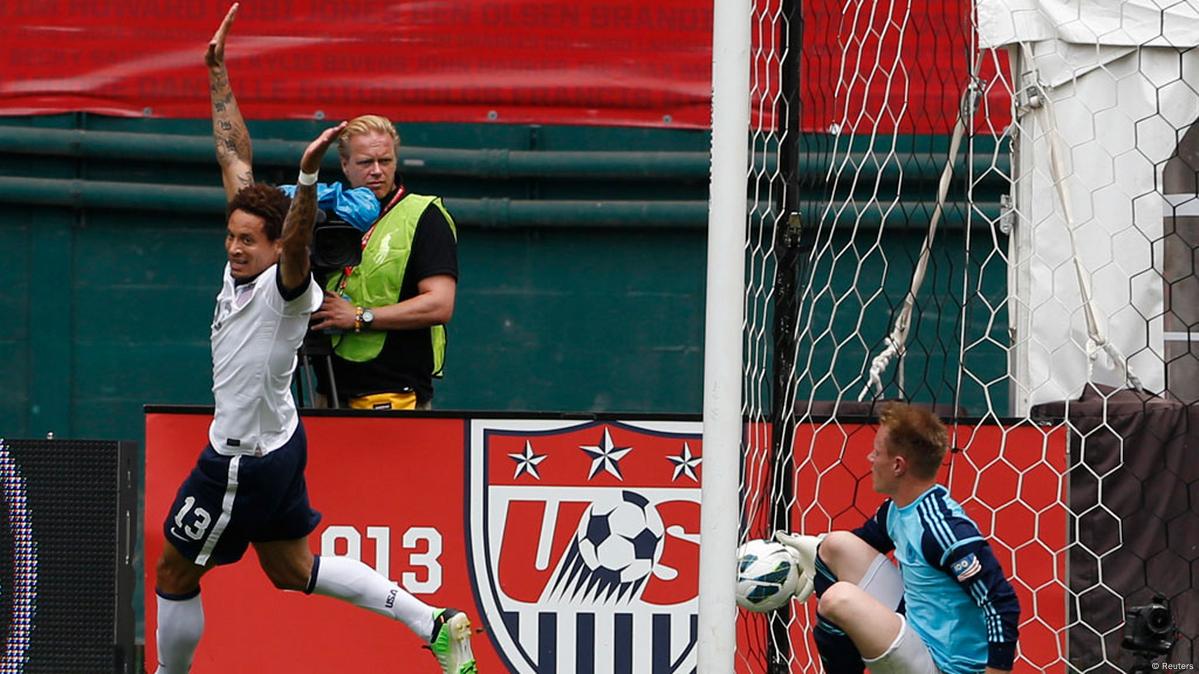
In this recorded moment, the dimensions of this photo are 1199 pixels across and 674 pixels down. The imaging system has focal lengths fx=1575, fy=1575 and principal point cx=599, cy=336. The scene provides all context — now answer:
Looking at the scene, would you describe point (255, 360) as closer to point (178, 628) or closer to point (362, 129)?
point (178, 628)

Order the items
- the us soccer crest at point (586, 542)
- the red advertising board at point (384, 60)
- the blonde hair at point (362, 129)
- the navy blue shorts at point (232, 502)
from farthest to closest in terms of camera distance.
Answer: the red advertising board at point (384, 60), the blonde hair at point (362, 129), the us soccer crest at point (586, 542), the navy blue shorts at point (232, 502)

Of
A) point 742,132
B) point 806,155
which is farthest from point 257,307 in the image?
point 806,155

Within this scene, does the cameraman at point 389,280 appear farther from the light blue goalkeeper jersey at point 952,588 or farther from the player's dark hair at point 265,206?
the light blue goalkeeper jersey at point 952,588

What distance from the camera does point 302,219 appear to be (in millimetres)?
4535

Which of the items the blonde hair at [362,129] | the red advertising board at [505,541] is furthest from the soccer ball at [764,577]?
the blonde hair at [362,129]

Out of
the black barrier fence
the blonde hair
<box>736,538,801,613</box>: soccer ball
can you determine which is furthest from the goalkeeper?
the black barrier fence

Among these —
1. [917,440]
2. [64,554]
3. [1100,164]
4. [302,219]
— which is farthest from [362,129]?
[1100,164]

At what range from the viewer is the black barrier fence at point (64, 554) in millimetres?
5328

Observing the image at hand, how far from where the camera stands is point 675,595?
536cm

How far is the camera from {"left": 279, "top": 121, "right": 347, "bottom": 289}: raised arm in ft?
14.5

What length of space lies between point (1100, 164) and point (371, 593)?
296 cm

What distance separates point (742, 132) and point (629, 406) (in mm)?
4540

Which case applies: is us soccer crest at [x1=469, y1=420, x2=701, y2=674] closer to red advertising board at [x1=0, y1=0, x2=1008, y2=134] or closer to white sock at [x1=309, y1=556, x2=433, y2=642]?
white sock at [x1=309, y1=556, x2=433, y2=642]

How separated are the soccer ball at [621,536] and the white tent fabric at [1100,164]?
141 cm
